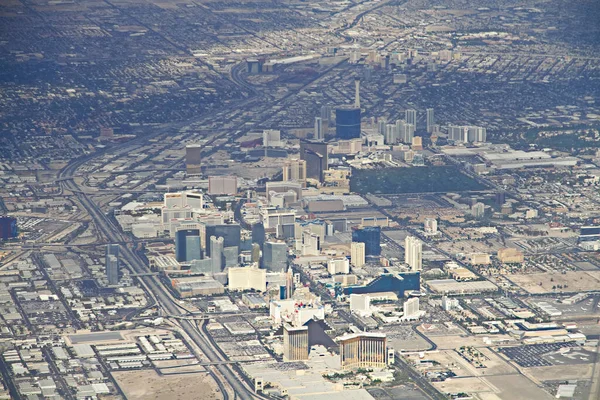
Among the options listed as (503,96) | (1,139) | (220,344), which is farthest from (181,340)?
(503,96)

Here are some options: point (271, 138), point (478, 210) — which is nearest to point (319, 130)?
point (271, 138)

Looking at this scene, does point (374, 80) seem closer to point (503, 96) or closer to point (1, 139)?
point (503, 96)

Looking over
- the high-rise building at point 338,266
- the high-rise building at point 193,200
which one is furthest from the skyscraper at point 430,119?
the high-rise building at point 338,266

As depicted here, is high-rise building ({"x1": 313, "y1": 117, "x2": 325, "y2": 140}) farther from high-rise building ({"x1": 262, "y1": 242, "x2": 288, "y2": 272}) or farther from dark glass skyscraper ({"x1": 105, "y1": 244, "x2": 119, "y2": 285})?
dark glass skyscraper ({"x1": 105, "y1": 244, "x2": 119, "y2": 285})

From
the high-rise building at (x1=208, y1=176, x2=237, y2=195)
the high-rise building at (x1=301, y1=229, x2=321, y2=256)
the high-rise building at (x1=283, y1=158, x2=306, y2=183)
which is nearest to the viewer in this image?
the high-rise building at (x1=301, y1=229, x2=321, y2=256)

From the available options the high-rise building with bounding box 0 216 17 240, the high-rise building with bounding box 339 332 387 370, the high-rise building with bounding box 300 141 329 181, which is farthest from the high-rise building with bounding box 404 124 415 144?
the high-rise building with bounding box 339 332 387 370

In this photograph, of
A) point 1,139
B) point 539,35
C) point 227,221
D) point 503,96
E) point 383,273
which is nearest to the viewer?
point 383,273

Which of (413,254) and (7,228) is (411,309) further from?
(7,228)
